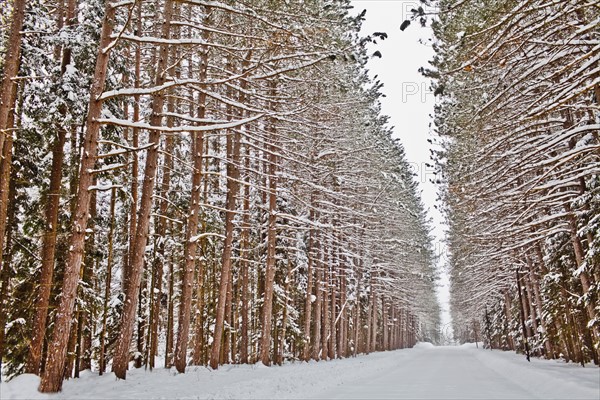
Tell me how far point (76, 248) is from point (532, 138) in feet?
38.9

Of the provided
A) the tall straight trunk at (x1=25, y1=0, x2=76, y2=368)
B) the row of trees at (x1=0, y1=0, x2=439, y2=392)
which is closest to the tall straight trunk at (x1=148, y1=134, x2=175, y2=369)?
the row of trees at (x1=0, y1=0, x2=439, y2=392)

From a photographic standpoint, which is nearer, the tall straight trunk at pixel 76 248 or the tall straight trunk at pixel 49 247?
the tall straight trunk at pixel 76 248

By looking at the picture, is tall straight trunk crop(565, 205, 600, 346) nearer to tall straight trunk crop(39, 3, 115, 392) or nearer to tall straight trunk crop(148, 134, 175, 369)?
tall straight trunk crop(39, 3, 115, 392)

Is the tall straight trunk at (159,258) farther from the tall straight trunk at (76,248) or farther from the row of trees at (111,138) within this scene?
Result: the tall straight trunk at (76,248)

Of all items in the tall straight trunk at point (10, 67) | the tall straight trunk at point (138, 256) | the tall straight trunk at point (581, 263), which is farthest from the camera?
the tall straight trunk at point (581, 263)

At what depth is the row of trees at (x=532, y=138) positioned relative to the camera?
27.3 feet

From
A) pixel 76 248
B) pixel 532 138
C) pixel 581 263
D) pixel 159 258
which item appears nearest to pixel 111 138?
pixel 76 248

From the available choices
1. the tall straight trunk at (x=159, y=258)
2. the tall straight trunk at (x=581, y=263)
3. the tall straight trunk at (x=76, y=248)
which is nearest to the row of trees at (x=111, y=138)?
the tall straight trunk at (x=76, y=248)

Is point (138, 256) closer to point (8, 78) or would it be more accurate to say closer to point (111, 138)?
point (111, 138)

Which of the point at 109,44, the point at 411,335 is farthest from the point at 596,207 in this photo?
the point at 411,335

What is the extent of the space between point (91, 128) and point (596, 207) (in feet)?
43.7

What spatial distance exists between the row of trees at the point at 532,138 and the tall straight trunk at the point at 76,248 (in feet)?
19.8

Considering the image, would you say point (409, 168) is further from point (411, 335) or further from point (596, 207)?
point (411, 335)

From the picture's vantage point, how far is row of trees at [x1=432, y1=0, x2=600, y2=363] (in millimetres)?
8320
